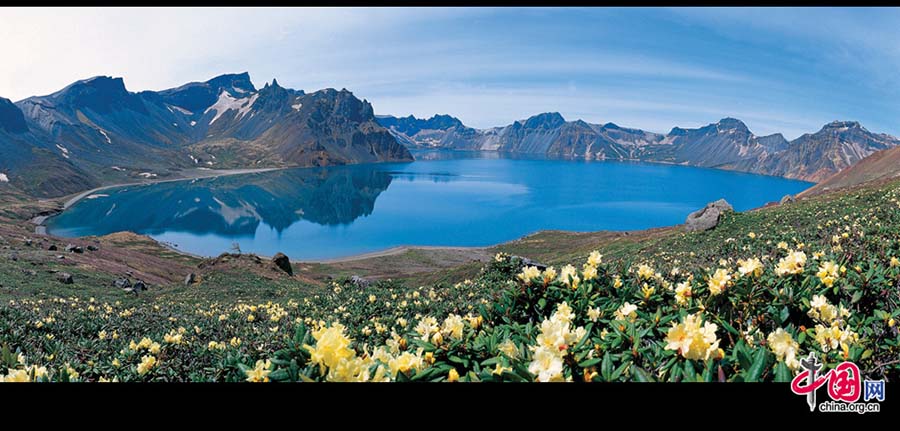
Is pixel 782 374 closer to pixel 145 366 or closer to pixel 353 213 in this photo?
pixel 145 366

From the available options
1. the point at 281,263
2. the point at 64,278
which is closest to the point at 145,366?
the point at 64,278

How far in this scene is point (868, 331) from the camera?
2561 mm

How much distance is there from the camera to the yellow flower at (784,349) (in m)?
2.00

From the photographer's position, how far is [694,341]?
2.00 m

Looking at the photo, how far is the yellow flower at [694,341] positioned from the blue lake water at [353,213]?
63961 millimetres

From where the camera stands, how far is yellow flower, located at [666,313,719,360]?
6.54 feet

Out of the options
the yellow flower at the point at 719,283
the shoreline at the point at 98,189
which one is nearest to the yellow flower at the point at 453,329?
the yellow flower at the point at 719,283

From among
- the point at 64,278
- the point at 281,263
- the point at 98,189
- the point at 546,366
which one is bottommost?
the point at 98,189

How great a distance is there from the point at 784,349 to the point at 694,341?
0.46 m

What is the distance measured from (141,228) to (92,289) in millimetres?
79395

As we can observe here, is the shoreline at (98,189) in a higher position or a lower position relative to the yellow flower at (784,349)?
lower

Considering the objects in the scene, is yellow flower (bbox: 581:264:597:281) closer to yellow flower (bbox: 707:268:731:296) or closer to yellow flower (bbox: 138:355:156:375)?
yellow flower (bbox: 707:268:731:296)

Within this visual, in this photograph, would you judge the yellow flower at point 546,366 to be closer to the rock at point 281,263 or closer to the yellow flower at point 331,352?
the yellow flower at point 331,352
